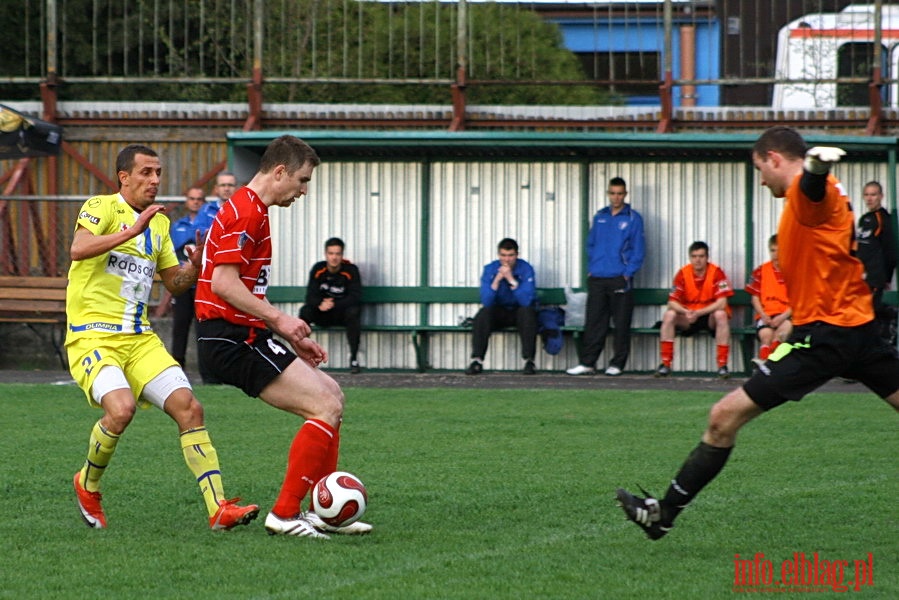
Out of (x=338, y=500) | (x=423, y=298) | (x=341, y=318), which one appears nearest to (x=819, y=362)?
(x=338, y=500)

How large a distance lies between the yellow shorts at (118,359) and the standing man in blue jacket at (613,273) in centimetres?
913

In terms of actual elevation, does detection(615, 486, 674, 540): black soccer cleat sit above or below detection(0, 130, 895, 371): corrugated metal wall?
below

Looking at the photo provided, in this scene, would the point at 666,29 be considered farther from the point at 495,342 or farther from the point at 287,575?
the point at 287,575

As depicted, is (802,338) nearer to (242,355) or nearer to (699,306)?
(242,355)

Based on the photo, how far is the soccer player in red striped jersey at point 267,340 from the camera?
6777mm

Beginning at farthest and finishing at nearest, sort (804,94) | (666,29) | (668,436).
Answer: (804,94)
(666,29)
(668,436)

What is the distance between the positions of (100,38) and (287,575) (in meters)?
18.9

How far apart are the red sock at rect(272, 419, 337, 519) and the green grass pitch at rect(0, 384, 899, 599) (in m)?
0.21

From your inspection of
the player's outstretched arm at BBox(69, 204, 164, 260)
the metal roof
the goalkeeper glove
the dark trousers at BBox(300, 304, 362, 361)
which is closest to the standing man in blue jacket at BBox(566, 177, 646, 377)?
the metal roof

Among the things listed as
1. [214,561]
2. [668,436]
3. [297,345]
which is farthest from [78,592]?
[668,436]

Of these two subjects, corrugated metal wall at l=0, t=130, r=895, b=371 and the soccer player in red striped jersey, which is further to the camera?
corrugated metal wall at l=0, t=130, r=895, b=371

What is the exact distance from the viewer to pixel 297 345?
6770mm

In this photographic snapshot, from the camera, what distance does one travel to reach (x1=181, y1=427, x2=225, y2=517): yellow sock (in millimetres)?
7035

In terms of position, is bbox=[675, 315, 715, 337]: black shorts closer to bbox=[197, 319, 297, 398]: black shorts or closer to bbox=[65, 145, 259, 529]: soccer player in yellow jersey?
bbox=[65, 145, 259, 529]: soccer player in yellow jersey
